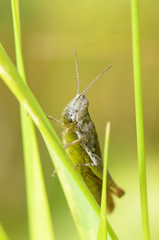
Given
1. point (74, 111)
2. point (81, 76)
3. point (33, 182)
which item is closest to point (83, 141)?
point (74, 111)

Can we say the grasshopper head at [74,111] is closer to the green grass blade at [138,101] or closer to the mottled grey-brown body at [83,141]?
the mottled grey-brown body at [83,141]

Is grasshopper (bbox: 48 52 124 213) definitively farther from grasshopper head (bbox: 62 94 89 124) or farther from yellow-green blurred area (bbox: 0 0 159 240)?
yellow-green blurred area (bbox: 0 0 159 240)

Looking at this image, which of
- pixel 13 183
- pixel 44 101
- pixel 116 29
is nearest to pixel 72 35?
pixel 116 29

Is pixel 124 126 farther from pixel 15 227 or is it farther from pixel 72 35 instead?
pixel 15 227

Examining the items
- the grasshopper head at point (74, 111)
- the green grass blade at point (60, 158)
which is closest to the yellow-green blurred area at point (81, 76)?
the grasshopper head at point (74, 111)

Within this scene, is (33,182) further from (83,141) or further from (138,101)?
(83,141)

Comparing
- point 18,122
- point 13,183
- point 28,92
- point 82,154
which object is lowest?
point 13,183
